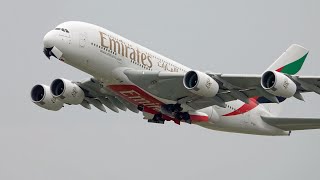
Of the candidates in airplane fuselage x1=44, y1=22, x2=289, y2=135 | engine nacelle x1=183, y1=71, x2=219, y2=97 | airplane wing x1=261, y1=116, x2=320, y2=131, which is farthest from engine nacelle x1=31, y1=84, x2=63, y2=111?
airplane wing x1=261, y1=116, x2=320, y2=131

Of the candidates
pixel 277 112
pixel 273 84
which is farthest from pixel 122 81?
pixel 277 112

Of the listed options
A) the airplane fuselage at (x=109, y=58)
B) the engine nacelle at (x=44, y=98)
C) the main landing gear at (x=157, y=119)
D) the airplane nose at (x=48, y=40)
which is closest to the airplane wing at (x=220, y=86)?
the airplane fuselage at (x=109, y=58)

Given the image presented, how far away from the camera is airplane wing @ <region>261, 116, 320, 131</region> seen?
6087cm

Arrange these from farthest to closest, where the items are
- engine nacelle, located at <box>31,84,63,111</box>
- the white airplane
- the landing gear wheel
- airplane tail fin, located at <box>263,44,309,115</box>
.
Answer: airplane tail fin, located at <box>263,44,309,115</box> → engine nacelle, located at <box>31,84,63,111</box> → the landing gear wheel → the white airplane

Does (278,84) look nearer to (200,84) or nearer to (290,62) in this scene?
(200,84)

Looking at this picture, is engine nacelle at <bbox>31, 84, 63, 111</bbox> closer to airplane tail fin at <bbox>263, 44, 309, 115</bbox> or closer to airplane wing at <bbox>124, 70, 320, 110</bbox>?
airplane wing at <bbox>124, 70, 320, 110</bbox>

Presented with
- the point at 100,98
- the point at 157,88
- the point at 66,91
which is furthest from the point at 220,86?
the point at 66,91

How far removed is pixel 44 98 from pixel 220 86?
1238 cm

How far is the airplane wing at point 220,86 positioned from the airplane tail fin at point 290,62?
9.49 meters

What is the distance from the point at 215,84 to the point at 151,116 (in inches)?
283

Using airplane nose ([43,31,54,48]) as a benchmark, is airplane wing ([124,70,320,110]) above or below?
below

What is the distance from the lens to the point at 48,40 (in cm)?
5512

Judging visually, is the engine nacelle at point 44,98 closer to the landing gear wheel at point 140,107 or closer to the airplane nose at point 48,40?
the landing gear wheel at point 140,107

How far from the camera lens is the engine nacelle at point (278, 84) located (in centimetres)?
5381
